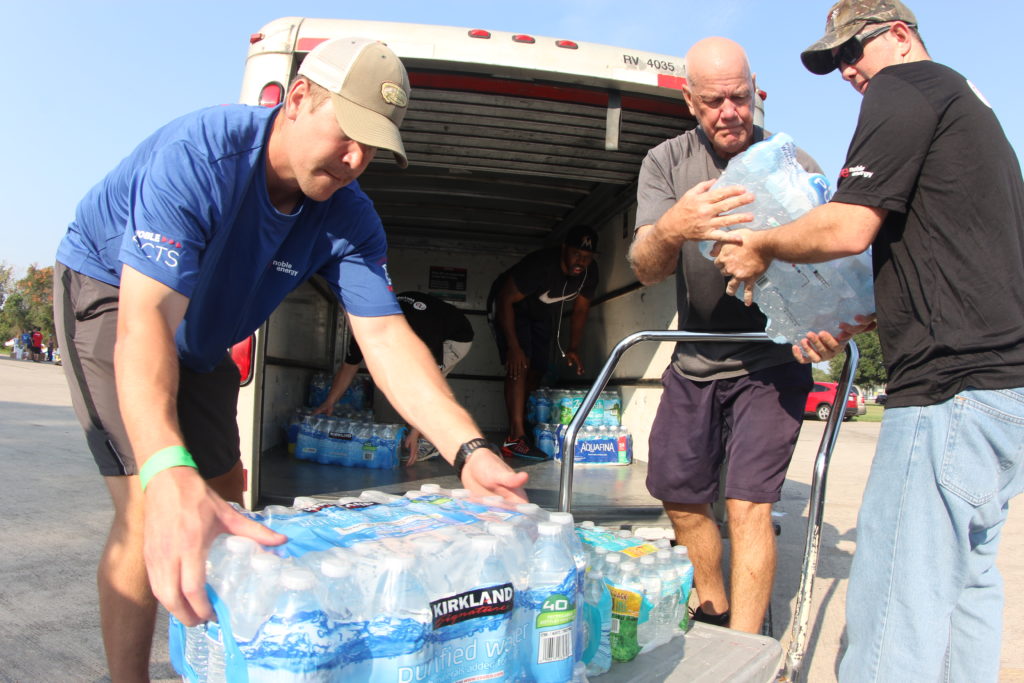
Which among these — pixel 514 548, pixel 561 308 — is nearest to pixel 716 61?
pixel 514 548

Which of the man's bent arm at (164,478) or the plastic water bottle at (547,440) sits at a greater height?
the man's bent arm at (164,478)

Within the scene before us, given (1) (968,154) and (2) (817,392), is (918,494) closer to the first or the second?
(1) (968,154)

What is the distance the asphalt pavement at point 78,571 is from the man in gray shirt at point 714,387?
0.51 metres

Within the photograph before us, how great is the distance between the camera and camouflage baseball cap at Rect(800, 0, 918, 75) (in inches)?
85.0

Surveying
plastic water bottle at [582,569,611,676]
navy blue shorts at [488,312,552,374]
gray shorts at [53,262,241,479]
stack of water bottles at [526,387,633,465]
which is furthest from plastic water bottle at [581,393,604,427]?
gray shorts at [53,262,241,479]

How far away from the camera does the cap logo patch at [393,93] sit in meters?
1.90

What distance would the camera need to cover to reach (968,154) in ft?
6.27

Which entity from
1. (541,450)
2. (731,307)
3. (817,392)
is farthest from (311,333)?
(817,392)

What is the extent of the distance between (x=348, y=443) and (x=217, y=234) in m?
4.23

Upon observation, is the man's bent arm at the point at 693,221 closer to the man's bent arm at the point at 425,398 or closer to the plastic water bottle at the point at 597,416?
the man's bent arm at the point at 425,398

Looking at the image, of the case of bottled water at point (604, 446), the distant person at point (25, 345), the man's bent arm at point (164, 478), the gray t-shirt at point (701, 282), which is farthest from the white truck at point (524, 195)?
the distant person at point (25, 345)

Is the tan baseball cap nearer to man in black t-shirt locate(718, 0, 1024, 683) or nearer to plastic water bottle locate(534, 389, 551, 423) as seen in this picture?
man in black t-shirt locate(718, 0, 1024, 683)

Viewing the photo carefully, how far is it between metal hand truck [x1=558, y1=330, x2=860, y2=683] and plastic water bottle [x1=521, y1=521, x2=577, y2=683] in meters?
0.87

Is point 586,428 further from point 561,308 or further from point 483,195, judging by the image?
point 483,195
